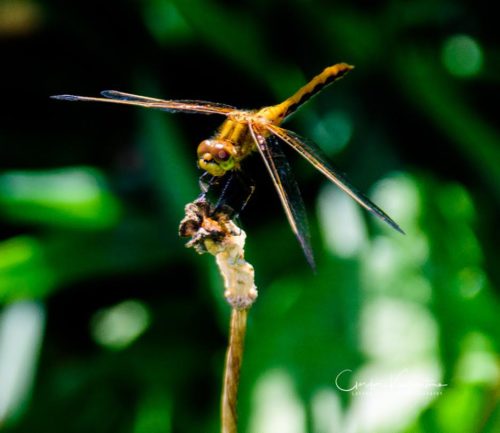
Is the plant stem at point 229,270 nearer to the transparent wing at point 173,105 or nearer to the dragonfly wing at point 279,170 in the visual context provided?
the dragonfly wing at point 279,170

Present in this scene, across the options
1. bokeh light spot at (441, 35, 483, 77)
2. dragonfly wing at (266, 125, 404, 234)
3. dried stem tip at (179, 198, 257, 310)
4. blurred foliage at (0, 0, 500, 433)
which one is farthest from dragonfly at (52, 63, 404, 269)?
bokeh light spot at (441, 35, 483, 77)

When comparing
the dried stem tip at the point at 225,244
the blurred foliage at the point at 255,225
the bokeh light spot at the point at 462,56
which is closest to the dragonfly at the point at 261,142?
the dried stem tip at the point at 225,244

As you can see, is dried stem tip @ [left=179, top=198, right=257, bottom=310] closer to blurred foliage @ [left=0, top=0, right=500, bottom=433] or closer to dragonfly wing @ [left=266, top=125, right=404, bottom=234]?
dragonfly wing @ [left=266, top=125, right=404, bottom=234]

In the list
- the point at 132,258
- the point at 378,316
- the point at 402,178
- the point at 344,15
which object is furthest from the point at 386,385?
the point at 344,15

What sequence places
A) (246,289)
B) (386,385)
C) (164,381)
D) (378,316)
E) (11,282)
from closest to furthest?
(246,289)
(386,385)
(378,316)
(11,282)
(164,381)

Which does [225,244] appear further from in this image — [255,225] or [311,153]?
[255,225]

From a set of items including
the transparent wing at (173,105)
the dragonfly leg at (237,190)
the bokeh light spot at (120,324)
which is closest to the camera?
the dragonfly leg at (237,190)

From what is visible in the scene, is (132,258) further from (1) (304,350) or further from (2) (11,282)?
(1) (304,350)
